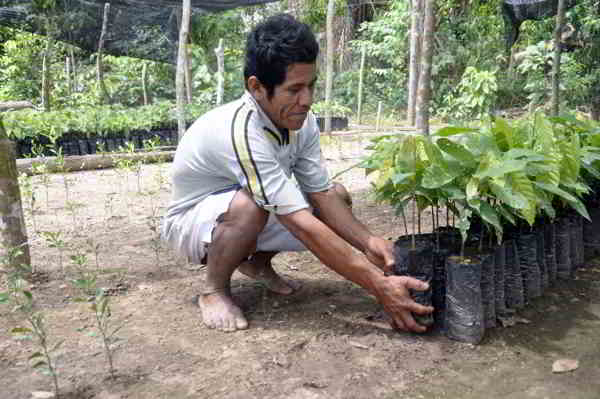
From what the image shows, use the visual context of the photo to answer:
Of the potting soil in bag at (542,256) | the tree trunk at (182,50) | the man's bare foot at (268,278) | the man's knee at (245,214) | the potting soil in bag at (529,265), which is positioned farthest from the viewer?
the tree trunk at (182,50)

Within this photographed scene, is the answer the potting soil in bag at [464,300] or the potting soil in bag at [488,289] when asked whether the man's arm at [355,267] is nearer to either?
the potting soil in bag at [464,300]

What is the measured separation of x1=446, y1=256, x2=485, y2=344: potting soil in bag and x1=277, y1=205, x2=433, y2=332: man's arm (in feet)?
0.37

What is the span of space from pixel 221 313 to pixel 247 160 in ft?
2.26

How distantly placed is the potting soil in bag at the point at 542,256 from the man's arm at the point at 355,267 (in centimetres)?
82

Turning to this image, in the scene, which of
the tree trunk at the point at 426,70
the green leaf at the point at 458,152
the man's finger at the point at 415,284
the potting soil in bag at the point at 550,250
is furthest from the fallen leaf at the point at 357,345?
the tree trunk at the point at 426,70

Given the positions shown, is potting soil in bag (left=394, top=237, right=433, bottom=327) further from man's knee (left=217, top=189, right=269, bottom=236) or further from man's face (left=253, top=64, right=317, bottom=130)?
man's face (left=253, top=64, right=317, bottom=130)

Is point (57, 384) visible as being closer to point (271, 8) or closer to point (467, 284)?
point (467, 284)

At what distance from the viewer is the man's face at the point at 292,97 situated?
2070 mm

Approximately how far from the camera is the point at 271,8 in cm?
1742

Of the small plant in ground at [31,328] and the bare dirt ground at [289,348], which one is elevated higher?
the small plant in ground at [31,328]

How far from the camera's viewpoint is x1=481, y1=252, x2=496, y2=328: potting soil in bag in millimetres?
2113

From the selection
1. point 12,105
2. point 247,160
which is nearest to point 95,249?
point 12,105

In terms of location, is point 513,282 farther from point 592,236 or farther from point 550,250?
point 592,236

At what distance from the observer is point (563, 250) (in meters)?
2.74
